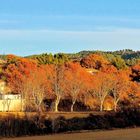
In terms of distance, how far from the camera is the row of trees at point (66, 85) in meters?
90.3

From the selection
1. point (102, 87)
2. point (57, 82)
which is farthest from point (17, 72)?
point (102, 87)

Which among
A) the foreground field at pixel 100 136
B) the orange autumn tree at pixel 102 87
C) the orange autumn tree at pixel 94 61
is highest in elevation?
the orange autumn tree at pixel 94 61

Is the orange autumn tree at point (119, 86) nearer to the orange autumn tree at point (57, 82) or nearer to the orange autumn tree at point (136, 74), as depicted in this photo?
the orange autumn tree at point (57, 82)

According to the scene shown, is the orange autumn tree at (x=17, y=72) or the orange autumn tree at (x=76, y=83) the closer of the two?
the orange autumn tree at (x=76, y=83)

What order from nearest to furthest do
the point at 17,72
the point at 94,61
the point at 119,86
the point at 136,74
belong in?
the point at 17,72 → the point at 119,86 → the point at 136,74 → the point at 94,61

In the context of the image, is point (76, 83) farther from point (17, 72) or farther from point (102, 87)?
point (17, 72)

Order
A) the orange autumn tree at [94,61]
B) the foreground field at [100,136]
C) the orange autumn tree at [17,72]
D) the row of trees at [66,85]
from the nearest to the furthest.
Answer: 1. the foreground field at [100,136]
2. the row of trees at [66,85]
3. the orange autumn tree at [17,72]
4. the orange autumn tree at [94,61]

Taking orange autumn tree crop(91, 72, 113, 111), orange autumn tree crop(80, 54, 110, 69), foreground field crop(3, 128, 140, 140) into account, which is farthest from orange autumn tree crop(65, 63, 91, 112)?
foreground field crop(3, 128, 140, 140)

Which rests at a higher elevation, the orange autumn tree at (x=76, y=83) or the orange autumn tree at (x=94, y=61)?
the orange autumn tree at (x=94, y=61)

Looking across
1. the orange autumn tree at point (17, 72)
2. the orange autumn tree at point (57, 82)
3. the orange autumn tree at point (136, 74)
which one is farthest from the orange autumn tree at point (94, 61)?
the orange autumn tree at point (57, 82)

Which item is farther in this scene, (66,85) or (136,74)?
(136,74)

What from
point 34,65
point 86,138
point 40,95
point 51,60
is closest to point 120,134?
point 86,138

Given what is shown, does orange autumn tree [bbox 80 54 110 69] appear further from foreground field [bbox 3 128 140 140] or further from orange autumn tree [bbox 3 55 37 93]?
foreground field [bbox 3 128 140 140]

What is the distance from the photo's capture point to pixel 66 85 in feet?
310
